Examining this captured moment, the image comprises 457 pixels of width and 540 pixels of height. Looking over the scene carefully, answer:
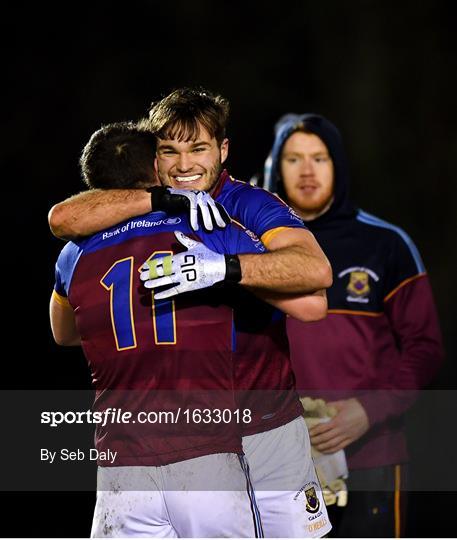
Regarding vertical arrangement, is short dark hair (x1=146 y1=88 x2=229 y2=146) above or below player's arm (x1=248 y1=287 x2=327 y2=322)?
above

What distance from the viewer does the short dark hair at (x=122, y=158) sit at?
→ 3.74 metres

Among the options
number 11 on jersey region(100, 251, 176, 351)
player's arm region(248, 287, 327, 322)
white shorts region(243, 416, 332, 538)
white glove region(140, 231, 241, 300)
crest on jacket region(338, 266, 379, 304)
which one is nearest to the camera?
white glove region(140, 231, 241, 300)

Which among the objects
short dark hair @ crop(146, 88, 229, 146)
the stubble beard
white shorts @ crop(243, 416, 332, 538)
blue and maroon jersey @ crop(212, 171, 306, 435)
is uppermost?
short dark hair @ crop(146, 88, 229, 146)

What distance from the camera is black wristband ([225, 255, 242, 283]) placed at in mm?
3336

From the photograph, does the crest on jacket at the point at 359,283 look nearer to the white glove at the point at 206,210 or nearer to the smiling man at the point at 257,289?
the smiling man at the point at 257,289

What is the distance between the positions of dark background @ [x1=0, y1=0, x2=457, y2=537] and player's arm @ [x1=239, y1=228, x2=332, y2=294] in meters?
3.65

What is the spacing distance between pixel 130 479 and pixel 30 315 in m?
3.74

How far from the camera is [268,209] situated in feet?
11.8

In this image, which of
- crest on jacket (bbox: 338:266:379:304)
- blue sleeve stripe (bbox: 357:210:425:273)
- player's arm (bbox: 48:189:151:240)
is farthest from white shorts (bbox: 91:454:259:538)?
blue sleeve stripe (bbox: 357:210:425:273)

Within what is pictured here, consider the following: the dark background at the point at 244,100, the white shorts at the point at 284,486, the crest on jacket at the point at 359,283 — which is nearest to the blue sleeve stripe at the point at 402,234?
the crest on jacket at the point at 359,283

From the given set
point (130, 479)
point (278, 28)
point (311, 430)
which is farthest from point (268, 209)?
point (278, 28)

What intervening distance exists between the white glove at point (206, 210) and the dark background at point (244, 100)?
3.62m

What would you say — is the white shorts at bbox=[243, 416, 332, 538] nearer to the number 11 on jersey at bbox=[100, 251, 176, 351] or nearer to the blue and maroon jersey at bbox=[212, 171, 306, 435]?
the blue and maroon jersey at bbox=[212, 171, 306, 435]

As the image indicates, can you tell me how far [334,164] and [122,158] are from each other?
1667 mm
